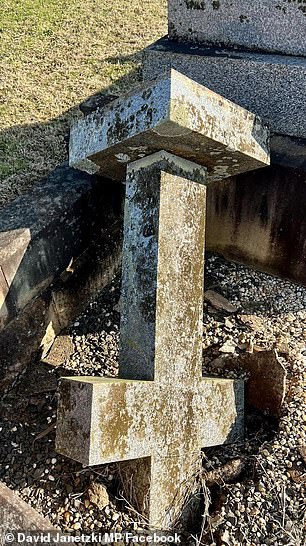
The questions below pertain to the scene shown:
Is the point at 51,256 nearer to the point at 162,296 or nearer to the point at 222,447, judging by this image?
the point at 162,296

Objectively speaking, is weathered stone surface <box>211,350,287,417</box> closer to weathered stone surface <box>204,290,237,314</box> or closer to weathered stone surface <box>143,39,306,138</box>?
weathered stone surface <box>204,290,237,314</box>

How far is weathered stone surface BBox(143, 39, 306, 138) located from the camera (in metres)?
3.61

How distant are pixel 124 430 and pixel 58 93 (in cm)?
377

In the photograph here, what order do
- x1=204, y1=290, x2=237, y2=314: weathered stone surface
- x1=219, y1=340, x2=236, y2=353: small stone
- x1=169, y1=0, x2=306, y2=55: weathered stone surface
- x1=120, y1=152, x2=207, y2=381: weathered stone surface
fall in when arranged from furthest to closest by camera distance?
x1=204, y1=290, x2=237, y2=314: weathered stone surface → x1=169, y1=0, x2=306, y2=55: weathered stone surface → x1=219, y1=340, x2=236, y2=353: small stone → x1=120, y1=152, x2=207, y2=381: weathered stone surface

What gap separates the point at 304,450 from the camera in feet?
9.43

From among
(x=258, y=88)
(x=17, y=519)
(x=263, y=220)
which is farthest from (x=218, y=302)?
(x=17, y=519)

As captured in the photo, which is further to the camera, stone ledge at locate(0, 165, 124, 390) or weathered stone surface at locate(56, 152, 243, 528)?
stone ledge at locate(0, 165, 124, 390)

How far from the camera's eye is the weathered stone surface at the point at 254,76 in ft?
11.8

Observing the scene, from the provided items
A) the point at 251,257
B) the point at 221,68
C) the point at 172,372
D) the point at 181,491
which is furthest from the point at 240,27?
the point at 181,491

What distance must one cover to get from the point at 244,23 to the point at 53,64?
2.65 m

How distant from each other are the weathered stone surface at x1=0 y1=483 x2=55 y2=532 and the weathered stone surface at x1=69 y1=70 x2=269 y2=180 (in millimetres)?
1810

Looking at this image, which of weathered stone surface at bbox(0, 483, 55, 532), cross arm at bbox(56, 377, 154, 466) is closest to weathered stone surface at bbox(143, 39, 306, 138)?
cross arm at bbox(56, 377, 154, 466)

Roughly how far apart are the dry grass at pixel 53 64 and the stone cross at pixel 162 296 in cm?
139

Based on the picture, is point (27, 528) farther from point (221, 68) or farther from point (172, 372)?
point (221, 68)
